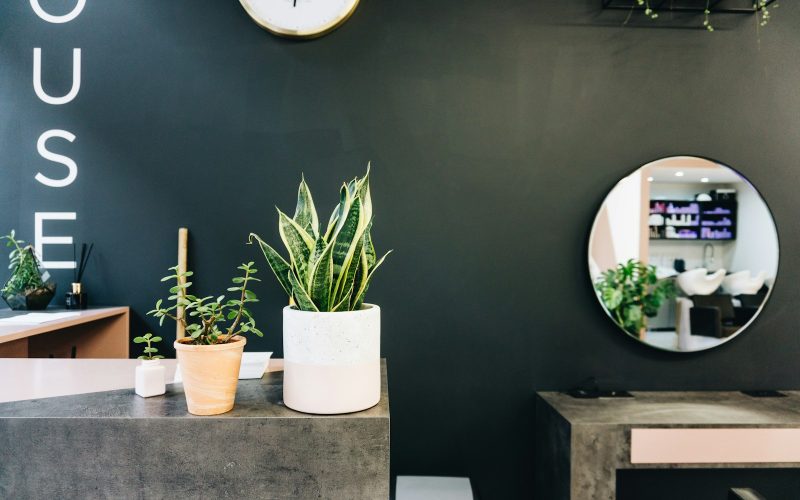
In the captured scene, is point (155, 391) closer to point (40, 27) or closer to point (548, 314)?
point (548, 314)

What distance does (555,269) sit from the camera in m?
2.35

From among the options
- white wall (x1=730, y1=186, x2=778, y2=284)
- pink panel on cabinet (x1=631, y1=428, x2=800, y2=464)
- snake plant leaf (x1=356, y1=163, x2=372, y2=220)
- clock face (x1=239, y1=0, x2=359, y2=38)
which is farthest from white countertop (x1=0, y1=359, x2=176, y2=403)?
white wall (x1=730, y1=186, x2=778, y2=284)

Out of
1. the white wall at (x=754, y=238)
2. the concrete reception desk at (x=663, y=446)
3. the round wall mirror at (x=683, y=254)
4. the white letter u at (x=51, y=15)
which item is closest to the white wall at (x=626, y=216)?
the round wall mirror at (x=683, y=254)

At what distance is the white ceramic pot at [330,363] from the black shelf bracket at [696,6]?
88.6 inches

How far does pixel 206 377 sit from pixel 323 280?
0.94 ft

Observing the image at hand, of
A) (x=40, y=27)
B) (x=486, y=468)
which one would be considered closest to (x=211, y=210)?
(x=40, y=27)

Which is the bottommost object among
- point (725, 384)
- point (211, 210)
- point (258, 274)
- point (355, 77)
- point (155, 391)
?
point (725, 384)

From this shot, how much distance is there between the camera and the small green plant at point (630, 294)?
2309 mm

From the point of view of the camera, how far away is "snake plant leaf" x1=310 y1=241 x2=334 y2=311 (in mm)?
951

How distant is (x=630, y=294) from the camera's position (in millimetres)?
2311

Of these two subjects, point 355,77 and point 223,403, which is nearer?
point 223,403

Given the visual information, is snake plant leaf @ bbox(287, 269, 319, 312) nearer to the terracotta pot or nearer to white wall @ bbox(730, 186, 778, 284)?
the terracotta pot

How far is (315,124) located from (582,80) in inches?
52.9

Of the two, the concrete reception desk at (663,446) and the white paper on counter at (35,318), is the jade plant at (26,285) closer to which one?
the white paper on counter at (35,318)
